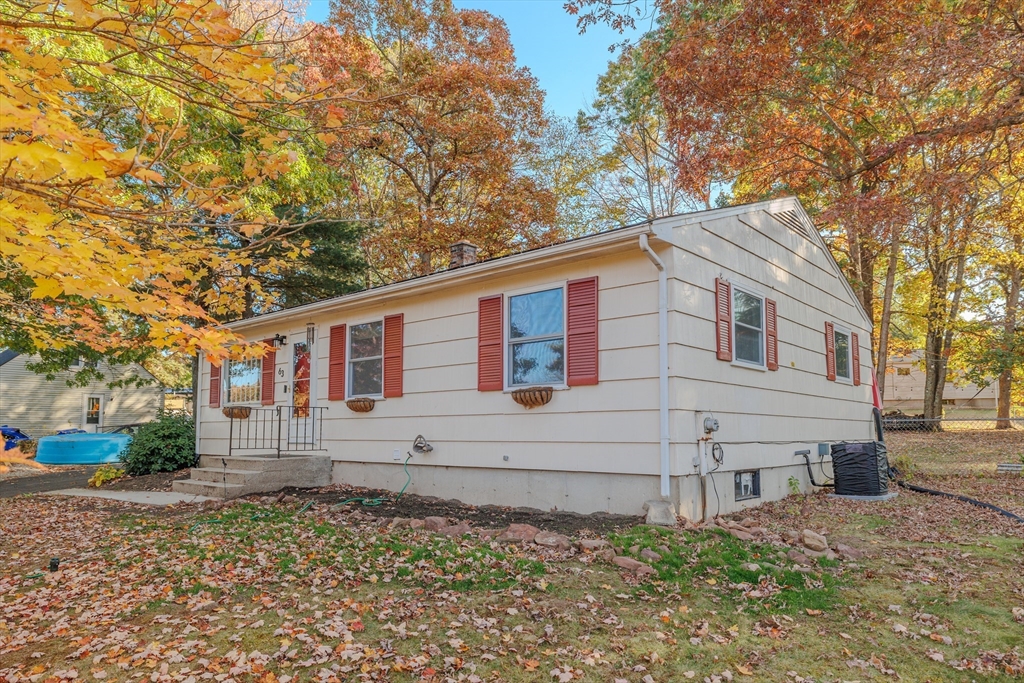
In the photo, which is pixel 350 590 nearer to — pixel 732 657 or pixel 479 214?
pixel 732 657

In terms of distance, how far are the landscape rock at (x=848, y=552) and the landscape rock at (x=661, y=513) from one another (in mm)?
1402

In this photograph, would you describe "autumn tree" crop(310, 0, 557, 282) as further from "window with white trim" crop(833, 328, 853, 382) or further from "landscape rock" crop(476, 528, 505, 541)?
"landscape rock" crop(476, 528, 505, 541)

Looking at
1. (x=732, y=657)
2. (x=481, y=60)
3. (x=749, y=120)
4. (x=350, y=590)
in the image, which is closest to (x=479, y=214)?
(x=481, y=60)

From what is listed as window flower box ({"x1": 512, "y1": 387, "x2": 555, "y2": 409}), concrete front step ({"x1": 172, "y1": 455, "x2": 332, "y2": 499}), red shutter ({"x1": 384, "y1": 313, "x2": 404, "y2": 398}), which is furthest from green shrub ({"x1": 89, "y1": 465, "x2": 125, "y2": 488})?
window flower box ({"x1": 512, "y1": 387, "x2": 555, "y2": 409})

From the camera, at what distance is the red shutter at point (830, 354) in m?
9.97

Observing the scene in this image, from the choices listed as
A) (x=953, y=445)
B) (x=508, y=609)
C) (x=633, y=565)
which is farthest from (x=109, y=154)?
(x=953, y=445)

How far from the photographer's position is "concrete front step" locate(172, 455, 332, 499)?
9.09 m

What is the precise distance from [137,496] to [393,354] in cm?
444

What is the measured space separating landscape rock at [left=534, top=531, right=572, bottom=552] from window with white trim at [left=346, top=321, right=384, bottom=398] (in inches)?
170

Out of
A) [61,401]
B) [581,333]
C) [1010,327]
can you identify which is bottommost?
[61,401]

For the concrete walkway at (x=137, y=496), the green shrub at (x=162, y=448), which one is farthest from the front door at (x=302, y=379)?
the green shrub at (x=162, y=448)

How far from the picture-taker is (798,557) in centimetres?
499

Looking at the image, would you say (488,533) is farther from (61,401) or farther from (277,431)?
(61,401)

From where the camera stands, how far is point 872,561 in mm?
5086
